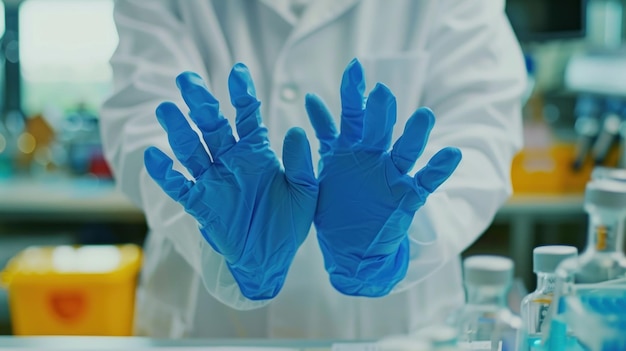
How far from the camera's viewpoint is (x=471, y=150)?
124 cm

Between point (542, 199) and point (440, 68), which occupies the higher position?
point (440, 68)

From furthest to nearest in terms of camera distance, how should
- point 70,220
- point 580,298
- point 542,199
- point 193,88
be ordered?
point 70,220 < point 542,199 < point 193,88 < point 580,298

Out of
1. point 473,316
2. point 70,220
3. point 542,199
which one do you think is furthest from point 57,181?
point 473,316

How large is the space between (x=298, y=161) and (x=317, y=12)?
50 centimetres

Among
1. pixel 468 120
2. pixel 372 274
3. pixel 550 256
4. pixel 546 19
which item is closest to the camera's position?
pixel 550 256

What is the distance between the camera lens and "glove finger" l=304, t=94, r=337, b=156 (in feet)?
3.15

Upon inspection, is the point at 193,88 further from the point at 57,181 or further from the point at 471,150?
the point at 57,181

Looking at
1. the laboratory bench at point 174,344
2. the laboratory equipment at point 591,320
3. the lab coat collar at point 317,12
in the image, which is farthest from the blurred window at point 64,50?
the laboratory equipment at point 591,320

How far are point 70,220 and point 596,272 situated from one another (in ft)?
7.61

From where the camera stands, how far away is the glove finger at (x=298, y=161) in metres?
0.93

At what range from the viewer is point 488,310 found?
37.1 inches

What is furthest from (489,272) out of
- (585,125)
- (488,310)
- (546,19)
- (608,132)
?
(546,19)

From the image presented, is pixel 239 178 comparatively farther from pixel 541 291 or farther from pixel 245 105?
pixel 541 291

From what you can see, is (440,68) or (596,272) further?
(440,68)
